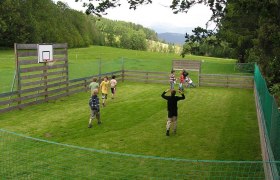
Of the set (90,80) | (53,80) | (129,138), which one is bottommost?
(129,138)

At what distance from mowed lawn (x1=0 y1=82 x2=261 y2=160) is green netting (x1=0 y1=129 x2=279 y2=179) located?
3.48 feet

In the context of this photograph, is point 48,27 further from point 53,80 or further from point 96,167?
point 96,167

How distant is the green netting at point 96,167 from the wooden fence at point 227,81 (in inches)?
767

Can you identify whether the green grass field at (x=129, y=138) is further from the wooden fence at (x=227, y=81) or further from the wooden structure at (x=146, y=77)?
the wooden structure at (x=146, y=77)

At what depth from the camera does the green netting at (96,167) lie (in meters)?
9.06

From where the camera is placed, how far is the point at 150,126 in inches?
594

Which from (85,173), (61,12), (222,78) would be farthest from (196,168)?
(61,12)

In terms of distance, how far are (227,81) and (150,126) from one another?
16.0 m

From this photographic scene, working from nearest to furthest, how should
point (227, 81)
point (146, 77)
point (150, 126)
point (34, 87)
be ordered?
point (150, 126)
point (34, 87)
point (227, 81)
point (146, 77)

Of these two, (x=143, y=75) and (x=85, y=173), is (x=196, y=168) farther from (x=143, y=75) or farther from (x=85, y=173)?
(x=143, y=75)

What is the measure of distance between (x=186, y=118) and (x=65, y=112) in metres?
6.06

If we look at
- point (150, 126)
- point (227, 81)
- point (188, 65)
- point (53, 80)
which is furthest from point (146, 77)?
point (150, 126)

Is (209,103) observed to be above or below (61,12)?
below

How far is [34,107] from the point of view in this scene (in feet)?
60.5
